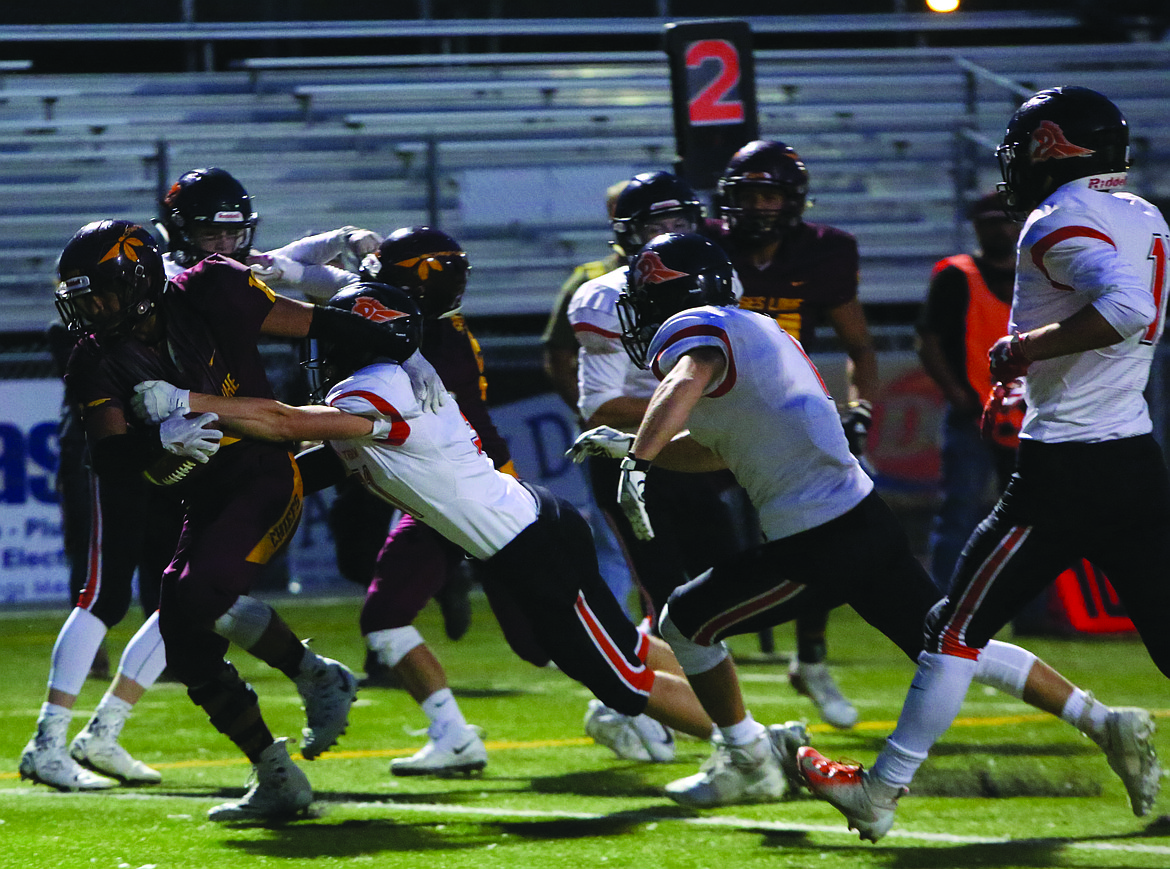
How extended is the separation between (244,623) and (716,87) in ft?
13.0

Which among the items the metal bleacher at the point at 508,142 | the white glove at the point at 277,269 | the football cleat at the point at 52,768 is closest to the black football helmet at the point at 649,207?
the white glove at the point at 277,269

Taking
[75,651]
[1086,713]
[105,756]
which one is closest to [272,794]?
[105,756]

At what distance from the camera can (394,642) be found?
209 inches

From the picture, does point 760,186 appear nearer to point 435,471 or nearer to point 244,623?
point 435,471

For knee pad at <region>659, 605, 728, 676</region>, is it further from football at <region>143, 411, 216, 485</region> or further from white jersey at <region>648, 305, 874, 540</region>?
football at <region>143, 411, 216, 485</region>

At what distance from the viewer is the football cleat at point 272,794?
174 inches

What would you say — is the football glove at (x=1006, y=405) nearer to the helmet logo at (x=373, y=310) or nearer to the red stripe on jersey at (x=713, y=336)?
the red stripe on jersey at (x=713, y=336)

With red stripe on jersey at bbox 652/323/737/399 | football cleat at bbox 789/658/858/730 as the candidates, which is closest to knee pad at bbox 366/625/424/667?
football cleat at bbox 789/658/858/730

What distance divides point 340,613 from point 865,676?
402 cm

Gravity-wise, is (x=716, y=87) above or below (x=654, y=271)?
above

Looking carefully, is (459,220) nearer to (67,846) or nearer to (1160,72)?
(1160,72)

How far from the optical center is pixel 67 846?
4.09m

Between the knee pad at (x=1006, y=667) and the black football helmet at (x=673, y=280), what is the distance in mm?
1186

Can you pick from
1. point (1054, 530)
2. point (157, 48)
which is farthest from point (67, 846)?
point (157, 48)
